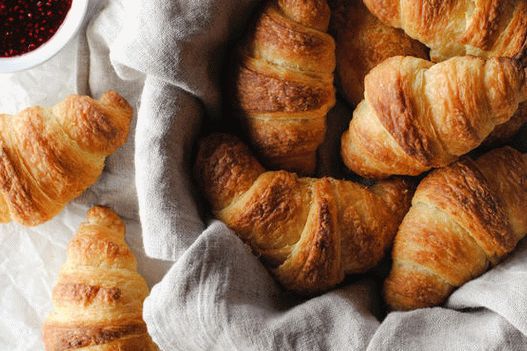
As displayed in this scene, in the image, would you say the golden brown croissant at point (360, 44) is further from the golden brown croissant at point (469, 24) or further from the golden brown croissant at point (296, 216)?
the golden brown croissant at point (296, 216)

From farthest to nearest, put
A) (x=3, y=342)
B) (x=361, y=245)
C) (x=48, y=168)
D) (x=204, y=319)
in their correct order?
(x=3, y=342) → (x=48, y=168) → (x=361, y=245) → (x=204, y=319)

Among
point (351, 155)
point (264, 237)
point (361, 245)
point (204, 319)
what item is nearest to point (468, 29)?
point (351, 155)

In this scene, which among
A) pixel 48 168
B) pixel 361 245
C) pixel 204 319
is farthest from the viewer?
pixel 48 168

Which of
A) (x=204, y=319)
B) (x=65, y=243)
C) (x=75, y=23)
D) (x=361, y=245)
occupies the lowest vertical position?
(x=65, y=243)

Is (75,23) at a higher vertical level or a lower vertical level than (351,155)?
higher

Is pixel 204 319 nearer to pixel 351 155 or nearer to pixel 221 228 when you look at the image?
pixel 221 228

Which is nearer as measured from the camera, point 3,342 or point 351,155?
point 351,155

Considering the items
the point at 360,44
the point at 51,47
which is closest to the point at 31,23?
the point at 51,47

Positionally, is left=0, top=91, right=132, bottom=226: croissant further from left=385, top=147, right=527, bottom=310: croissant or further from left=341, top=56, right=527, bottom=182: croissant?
left=385, top=147, right=527, bottom=310: croissant
